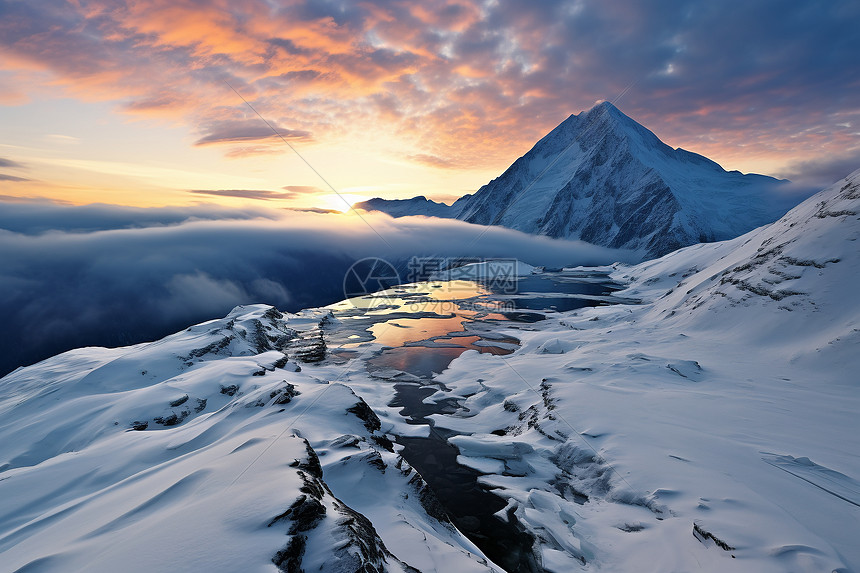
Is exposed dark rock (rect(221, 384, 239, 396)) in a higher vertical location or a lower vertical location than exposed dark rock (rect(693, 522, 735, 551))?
lower

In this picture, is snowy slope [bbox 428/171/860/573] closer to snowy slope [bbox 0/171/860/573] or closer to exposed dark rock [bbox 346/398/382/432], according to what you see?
snowy slope [bbox 0/171/860/573]

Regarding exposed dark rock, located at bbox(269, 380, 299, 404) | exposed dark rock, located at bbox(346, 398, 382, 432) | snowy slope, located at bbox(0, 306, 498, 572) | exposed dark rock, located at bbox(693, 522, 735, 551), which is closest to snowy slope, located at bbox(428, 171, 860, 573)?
exposed dark rock, located at bbox(693, 522, 735, 551)

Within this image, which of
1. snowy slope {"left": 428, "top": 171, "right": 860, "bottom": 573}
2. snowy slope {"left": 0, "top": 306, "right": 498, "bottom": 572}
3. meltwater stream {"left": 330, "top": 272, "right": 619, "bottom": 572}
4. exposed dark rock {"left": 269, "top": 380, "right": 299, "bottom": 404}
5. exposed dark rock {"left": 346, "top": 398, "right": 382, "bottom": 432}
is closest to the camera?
snowy slope {"left": 0, "top": 306, "right": 498, "bottom": 572}

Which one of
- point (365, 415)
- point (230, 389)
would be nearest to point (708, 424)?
point (365, 415)

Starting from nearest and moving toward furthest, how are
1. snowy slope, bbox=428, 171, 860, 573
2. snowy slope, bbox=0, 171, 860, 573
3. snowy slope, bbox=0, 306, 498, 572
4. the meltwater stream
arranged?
snowy slope, bbox=0, 306, 498, 572, snowy slope, bbox=0, 171, 860, 573, snowy slope, bbox=428, 171, 860, 573, the meltwater stream

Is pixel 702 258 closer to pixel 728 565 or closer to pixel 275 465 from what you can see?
pixel 728 565

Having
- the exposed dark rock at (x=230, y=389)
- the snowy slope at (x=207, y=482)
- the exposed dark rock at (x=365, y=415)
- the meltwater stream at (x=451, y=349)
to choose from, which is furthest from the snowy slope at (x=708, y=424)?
the exposed dark rock at (x=230, y=389)
